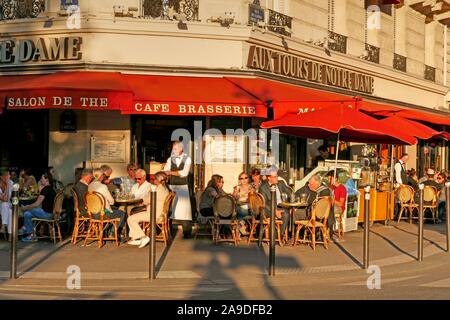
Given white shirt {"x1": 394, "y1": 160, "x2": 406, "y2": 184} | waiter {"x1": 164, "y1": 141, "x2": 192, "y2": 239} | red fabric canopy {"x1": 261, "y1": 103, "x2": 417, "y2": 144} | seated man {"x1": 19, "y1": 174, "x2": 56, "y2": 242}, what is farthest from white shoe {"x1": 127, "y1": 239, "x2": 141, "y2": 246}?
white shirt {"x1": 394, "y1": 160, "x2": 406, "y2": 184}

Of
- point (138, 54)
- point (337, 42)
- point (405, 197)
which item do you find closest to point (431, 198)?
point (405, 197)

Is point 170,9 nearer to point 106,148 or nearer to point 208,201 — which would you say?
point 106,148

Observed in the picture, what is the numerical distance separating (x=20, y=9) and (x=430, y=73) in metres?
14.8

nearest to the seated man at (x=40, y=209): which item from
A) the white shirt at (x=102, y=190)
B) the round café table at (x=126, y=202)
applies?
the white shirt at (x=102, y=190)

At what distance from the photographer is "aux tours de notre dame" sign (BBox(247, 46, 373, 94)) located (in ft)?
55.3

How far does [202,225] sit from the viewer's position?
1513cm

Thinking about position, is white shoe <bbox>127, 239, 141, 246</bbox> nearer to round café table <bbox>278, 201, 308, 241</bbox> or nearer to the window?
round café table <bbox>278, 201, 308, 241</bbox>

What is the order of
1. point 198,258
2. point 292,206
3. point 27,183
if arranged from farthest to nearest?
point 27,183 → point 292,206 → point 198,258

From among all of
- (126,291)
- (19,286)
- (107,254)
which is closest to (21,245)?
(107,254)

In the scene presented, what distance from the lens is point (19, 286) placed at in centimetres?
1001

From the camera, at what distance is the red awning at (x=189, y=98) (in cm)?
1455

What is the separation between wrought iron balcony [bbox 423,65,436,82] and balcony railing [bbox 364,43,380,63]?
4.00 metres
